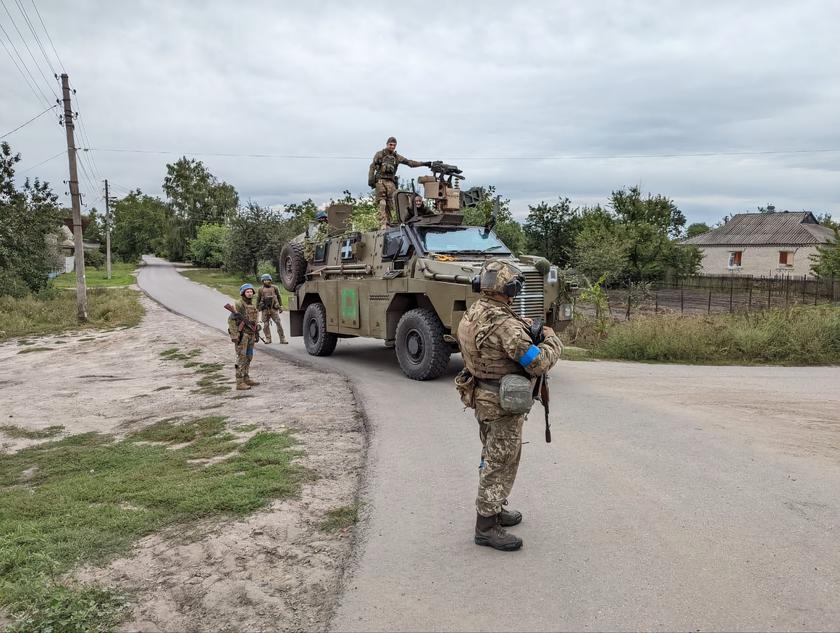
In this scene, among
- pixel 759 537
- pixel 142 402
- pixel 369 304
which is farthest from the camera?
pixel 369 304

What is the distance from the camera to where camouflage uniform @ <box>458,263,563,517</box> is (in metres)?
3.75

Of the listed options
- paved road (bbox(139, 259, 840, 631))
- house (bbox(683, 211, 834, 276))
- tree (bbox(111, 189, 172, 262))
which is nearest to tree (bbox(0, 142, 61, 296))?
paved road (bbox(139, 259, 840, 631))

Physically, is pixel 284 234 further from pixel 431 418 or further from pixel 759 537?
pixel 759 537

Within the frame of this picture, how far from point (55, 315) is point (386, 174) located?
15390 mm

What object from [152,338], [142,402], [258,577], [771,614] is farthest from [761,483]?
[152,338]

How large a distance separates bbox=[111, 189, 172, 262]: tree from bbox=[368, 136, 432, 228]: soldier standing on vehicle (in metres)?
69.4

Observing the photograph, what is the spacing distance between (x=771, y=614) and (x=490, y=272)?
2.14 meters

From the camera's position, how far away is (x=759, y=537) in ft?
12.6

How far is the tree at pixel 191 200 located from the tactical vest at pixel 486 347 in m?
69.8

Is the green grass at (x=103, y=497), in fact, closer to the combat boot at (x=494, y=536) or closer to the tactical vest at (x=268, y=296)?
the combat boot at (x=494, y=536)

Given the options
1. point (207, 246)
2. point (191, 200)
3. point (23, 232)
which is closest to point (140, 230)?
point (191, 200)

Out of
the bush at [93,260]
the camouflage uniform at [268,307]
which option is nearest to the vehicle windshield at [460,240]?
the camouflage uniform at [268,307]

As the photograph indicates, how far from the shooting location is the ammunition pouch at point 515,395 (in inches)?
144

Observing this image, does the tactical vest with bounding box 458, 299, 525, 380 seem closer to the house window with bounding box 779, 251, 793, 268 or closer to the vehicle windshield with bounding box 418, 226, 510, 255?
the vehicle windshield with bounding box 418, 226, 510, 255
